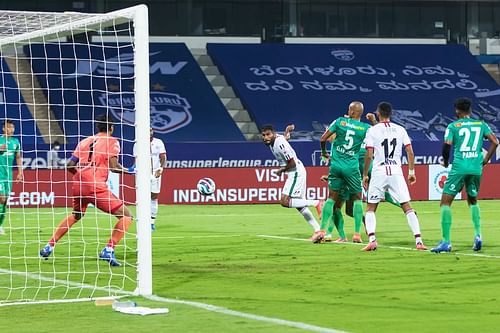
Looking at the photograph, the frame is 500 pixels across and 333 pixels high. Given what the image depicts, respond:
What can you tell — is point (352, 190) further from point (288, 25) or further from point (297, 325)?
point (288, 25)

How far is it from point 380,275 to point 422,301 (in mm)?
2403

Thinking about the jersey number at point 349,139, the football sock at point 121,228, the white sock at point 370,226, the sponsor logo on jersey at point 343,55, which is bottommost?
the white sock at point 370,226

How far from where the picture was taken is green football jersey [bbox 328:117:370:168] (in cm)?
1827

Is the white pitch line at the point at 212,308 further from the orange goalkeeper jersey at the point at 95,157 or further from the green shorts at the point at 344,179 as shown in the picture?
the green shorts at the point at 344,179

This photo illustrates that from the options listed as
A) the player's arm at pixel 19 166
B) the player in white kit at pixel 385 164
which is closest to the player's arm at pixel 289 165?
the player in white kit at pixel 385 164

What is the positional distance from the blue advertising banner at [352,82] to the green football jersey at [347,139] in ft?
88.8

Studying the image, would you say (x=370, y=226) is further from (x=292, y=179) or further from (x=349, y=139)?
(x=292, y=179)

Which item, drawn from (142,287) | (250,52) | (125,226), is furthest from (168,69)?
(142,287)

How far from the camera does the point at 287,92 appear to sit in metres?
48.2

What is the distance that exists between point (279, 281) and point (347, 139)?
561 centimetres

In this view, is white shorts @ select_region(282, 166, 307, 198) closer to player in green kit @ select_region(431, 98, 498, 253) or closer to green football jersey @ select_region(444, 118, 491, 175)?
player in green kit @ select_region(431, 98, 498, 253)

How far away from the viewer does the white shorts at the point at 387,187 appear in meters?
17.2

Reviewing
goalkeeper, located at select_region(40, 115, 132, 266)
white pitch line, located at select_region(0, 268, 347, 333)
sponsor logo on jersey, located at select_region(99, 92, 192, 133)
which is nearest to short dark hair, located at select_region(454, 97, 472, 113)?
goalkeeper, located at select_region(40, 115, 132, 266)

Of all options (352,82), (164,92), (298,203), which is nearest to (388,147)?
(298,203)
